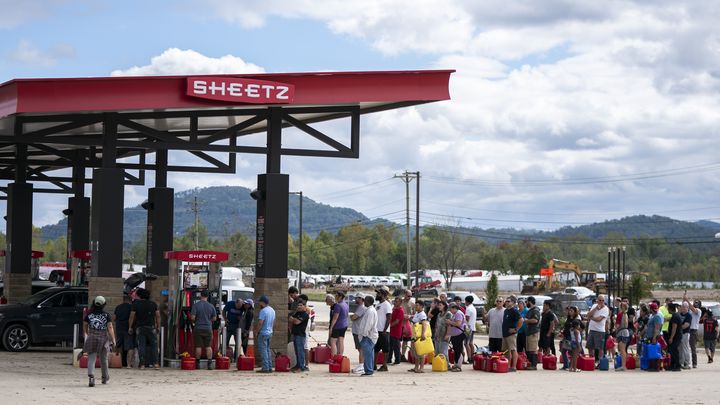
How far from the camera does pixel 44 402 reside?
1636 centimetres

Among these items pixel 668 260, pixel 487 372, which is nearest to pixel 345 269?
pixel 668 260

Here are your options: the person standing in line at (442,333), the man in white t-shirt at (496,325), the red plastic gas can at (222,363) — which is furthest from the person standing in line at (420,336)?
the red plastic gas can at (222,363)

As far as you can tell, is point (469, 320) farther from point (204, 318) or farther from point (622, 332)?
point (204, 318)

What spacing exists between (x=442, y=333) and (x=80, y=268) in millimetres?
12731

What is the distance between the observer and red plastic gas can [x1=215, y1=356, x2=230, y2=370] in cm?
2294

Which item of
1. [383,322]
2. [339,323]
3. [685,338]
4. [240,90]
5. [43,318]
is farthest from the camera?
[43,318]

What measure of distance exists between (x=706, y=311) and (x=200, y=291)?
13822mm

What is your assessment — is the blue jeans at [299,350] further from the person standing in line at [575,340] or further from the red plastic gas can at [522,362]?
the person standing in line at [575,340]

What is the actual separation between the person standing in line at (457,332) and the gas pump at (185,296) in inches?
200

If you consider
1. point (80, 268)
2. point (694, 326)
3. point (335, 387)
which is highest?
point (80, 268)

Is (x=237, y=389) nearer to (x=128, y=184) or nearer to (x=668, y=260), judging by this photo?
(x=128, y=184)

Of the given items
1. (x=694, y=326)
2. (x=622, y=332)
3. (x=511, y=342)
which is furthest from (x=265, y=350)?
(x=694, y=326)

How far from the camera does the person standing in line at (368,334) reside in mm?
21859

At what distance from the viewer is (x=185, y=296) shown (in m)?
22.8
